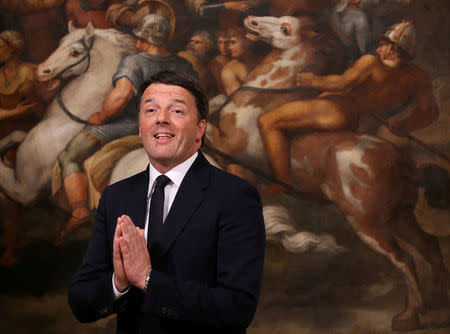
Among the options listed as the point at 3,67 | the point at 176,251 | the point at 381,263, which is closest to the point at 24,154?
the point at 3,67

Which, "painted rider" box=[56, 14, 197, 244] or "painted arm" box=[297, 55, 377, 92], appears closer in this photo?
"painted arm" box=[297, 55, 377, 92]

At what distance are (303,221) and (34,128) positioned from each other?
2.89 meters

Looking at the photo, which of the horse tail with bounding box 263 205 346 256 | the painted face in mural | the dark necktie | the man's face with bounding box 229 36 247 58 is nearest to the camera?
the dark necktie

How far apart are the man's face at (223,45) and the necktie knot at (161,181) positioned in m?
3.56

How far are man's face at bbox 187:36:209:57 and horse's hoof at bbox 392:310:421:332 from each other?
310 centimetres

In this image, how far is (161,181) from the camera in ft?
5.61

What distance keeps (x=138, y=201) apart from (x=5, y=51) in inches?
172

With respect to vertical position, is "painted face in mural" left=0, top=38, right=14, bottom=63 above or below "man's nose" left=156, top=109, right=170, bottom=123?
A: below

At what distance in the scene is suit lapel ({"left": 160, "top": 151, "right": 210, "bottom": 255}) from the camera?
1.60m

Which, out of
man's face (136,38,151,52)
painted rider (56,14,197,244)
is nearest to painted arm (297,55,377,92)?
painted rider (56,14,197,244)

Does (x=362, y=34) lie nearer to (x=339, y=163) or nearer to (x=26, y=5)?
(x=339, y=163)

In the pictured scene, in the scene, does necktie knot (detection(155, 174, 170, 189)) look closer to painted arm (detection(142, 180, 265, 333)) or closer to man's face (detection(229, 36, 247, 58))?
painted arm (detection(142, 180, 265, 333))

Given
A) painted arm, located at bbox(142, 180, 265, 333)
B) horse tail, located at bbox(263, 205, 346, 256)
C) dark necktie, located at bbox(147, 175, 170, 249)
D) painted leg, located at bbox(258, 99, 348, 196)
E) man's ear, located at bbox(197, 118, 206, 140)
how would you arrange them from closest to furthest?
painted arm, located at bbox(142, 180, 265, 333)
dark necktie, located at bbox(147, 175, 170, 249)
man's ear, located at bbox(197, 118, 206, 140)
horse tail, located at bbox(263, 205, 346, 256)
painted leg, located at bbox(258, 99, 348, 196)

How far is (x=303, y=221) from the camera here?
4.87 metres
